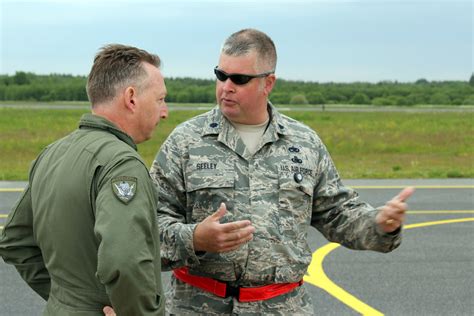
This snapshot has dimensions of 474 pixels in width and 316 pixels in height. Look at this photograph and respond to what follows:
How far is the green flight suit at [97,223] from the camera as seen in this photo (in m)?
2.64

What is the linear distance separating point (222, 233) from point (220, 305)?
1.42 feet

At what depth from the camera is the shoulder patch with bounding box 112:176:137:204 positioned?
264 centimetres

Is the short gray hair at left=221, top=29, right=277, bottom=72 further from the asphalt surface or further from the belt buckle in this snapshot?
the asphalt surface

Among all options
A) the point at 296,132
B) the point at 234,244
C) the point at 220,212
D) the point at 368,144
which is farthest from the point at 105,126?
the point at 368,144

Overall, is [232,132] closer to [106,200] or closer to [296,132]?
[296,132]

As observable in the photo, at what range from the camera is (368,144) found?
23.9m

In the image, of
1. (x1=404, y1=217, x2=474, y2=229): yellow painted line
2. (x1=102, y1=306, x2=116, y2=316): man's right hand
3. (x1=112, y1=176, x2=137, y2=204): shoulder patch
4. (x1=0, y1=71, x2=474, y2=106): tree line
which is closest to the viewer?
(x1=112, y1=176, x2=137, y2=204): shoulder patch

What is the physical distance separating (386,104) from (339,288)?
57.2m

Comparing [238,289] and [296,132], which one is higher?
[296,132]

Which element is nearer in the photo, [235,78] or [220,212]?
[220,212]

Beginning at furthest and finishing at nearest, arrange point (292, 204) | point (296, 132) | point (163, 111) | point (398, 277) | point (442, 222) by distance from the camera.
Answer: point (442, 222) < point (398, 277) < point (296, 132) < point (292, 204) < point (163, 111)

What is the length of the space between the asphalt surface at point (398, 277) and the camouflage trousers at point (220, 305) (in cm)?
353

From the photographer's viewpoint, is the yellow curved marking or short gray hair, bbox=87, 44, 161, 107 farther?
the yellow curved marking

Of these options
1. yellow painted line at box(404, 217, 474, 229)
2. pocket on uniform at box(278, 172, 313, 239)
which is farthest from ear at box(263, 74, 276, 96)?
yellow painted line at box(404, 217, 474, 229)
